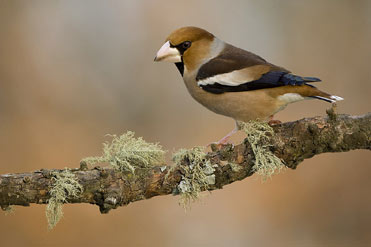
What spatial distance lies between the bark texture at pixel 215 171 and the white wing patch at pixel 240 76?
358 mm

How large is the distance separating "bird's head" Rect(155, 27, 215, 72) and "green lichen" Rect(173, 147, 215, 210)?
2.21 ft

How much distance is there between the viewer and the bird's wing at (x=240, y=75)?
2215 mm

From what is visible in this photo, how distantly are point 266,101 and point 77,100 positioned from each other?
183 cm

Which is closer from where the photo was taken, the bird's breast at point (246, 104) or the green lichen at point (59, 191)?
the green lichen at point (59, 191)

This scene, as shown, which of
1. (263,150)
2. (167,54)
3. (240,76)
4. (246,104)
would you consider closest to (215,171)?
(263,150)

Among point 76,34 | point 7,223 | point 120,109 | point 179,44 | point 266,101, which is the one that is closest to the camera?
point 266,101

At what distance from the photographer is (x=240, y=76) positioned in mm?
2305

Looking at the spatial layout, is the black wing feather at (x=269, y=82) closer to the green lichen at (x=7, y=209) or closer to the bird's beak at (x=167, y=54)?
the bird's beak at (x=167, y=54)

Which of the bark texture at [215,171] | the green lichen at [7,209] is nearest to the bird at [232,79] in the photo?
the bark texture at [215,171]

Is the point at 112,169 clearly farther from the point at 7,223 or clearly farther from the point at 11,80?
the point at 11,80

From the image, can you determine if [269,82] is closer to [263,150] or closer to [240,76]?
[240,76]

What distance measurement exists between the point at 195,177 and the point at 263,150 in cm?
27

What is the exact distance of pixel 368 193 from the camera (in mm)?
3441

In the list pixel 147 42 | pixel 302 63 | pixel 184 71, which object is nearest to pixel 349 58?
pixel 302 63
